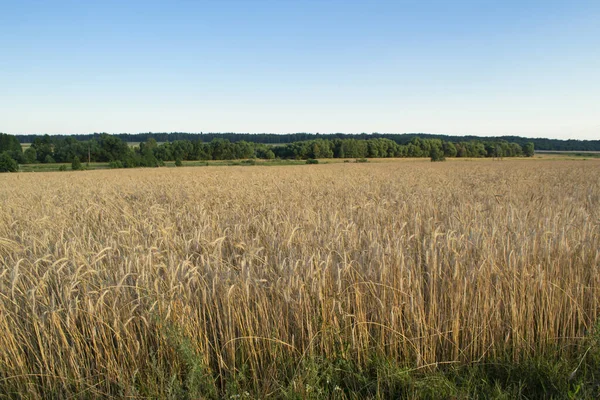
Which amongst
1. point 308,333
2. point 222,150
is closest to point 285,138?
point 222,150

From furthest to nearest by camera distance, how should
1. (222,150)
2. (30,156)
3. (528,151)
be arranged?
(528,151) < (222,150) < (30,156)

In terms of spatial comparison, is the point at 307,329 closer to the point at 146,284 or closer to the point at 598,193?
the point at 146,284

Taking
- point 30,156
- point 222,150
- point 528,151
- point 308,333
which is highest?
point 222,150

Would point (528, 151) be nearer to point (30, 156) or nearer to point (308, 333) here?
point (308, 333)

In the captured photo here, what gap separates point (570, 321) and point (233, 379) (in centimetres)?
289

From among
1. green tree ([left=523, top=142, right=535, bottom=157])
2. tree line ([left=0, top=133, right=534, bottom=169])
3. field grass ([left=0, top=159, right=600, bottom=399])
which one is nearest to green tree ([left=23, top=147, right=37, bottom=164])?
tree line ([left=0, top=133, right=534, bottom=169])

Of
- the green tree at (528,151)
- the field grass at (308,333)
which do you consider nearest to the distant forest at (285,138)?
the green tree at (528,151)

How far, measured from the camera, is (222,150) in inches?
3398

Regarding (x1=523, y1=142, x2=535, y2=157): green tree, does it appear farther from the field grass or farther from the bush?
the bush

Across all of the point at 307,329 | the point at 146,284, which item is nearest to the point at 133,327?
the point at 146,284

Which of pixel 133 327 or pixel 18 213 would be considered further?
pixel 18 213

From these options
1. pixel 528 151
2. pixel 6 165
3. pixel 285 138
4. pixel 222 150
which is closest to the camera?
pixel 6 165

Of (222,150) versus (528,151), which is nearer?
(222,150)

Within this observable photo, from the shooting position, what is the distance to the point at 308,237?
167 inches
